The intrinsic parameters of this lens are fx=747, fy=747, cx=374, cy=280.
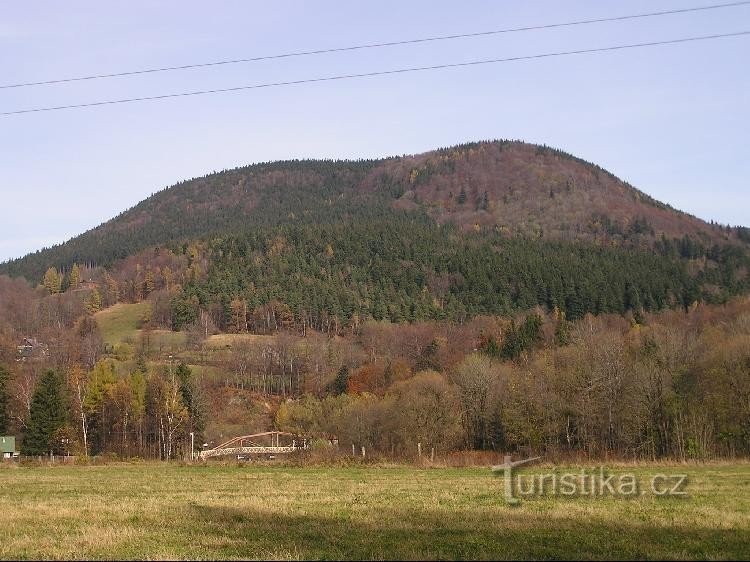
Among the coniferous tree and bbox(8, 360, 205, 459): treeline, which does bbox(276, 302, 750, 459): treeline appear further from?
the coniferous tree

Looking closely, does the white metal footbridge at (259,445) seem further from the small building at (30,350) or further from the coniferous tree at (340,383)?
the small building at (30,350)

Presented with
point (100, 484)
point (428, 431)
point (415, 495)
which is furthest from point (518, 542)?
point (428, 431)

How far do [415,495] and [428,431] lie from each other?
39.3m

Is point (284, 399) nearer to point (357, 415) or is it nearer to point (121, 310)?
point (357, 415)

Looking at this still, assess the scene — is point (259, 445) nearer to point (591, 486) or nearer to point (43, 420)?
point (43, 420)

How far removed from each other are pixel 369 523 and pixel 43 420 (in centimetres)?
6738

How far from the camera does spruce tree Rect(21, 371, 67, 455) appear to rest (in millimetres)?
74688

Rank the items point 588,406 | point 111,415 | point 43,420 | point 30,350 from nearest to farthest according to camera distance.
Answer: point 588,406 < point 43,420 < point 111,415 < point 30,350

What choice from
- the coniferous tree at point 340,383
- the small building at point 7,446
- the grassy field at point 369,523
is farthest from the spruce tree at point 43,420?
the grassy field at point 369,523

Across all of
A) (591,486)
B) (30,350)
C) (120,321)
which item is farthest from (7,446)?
(120,321)

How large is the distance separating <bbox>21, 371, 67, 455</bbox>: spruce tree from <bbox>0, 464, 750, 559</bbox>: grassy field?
52479 mm

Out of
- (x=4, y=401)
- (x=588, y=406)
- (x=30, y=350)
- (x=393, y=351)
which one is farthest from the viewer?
(x=393, y=351)

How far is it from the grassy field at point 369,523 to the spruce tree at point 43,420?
52.5 meters

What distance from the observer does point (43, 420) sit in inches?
2953
